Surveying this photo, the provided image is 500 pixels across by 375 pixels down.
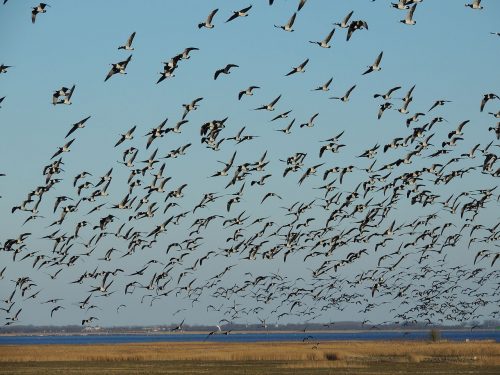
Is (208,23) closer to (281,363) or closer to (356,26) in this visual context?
(356,26)

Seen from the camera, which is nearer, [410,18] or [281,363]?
[410,18]

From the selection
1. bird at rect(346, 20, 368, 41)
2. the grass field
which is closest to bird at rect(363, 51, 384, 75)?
bird at rect(346, 20, 368, 41)

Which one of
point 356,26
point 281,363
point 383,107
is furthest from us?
point 281,363

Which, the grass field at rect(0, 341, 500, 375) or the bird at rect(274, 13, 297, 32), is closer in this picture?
the bird at rect(274, 13, 297, 32)

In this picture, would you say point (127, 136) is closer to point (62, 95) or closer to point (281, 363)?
point (62, 95)

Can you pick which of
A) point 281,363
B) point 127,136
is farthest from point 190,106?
point 281,363

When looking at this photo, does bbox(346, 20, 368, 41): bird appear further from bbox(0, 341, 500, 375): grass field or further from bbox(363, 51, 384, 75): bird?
bbox(0, 341, 500, 375): grass field

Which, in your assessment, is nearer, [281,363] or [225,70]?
[225,70]

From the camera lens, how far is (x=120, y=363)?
74.1 m

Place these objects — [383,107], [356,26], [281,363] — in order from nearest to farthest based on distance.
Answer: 1. [356,26]
2. [383,107]
3. [281,363]

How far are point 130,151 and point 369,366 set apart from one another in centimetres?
2681

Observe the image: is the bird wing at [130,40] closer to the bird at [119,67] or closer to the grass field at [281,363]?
the bird at [119,67]

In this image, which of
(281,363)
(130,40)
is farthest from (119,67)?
(281,363)

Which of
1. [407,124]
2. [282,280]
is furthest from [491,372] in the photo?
[282,280]
